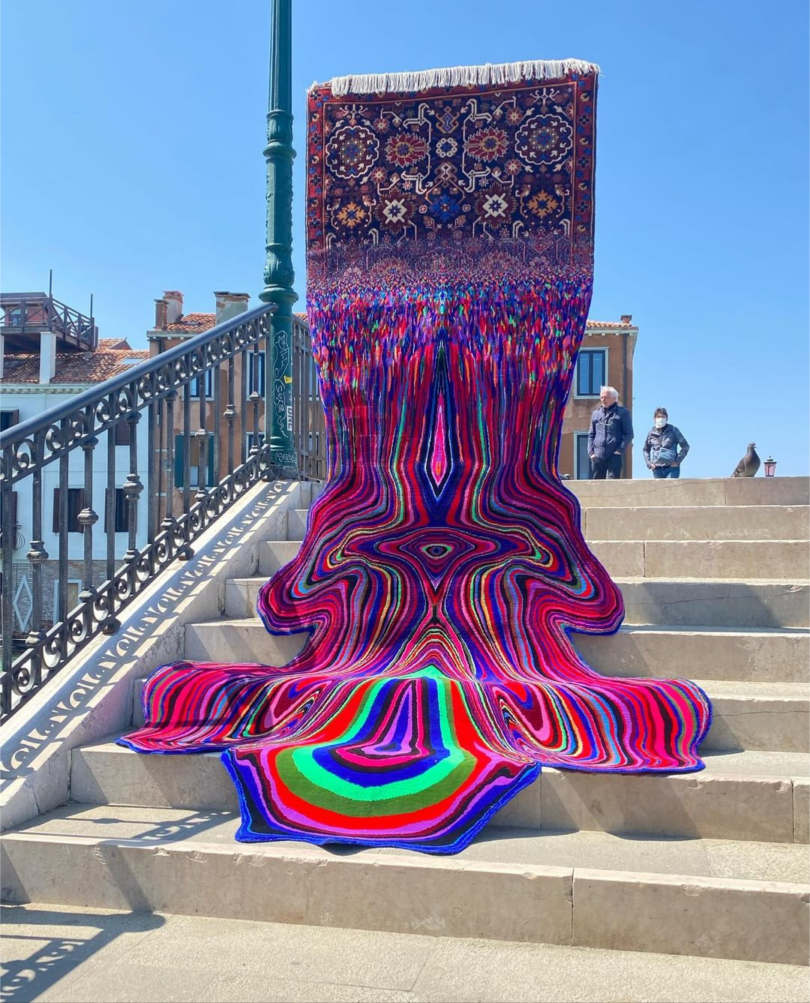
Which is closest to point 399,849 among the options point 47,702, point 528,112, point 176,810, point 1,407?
point 176,810

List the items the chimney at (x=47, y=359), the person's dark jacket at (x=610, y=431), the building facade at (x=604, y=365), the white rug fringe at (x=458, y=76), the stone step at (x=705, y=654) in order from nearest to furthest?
1. the stone step at (x=705, y=654)
2. the white rug fringe at (x=458, y=76)
3. the person's dark jacket at (x=610, y=431)
4. the building facade at (x=604, y=365)
5. the chimney at (x=47, y=359)

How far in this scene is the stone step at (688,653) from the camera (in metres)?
3.53

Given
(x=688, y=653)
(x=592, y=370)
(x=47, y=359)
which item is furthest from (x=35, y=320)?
(x=688, y=653)

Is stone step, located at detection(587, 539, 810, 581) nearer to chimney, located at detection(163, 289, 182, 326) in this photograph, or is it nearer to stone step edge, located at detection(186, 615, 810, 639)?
stone step edge, located at detection(186, 615, 810, 639)

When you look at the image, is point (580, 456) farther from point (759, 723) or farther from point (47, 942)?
point (47, 942)

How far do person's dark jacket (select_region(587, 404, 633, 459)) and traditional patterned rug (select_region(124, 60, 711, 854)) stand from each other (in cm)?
409

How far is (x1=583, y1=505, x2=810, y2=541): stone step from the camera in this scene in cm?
493

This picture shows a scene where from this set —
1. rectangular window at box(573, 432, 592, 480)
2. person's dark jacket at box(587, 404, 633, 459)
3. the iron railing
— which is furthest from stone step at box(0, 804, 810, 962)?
rectangular window at box(573, 432, 592, 480)

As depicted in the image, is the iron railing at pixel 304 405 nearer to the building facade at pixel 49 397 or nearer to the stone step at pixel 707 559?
the stone step at pixel 707 559

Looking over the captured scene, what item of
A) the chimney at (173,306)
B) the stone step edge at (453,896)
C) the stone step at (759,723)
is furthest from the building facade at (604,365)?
the stone step edge at (453,896)

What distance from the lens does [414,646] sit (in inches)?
150

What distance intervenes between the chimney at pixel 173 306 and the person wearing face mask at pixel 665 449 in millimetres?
25069

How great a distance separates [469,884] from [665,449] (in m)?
7.76

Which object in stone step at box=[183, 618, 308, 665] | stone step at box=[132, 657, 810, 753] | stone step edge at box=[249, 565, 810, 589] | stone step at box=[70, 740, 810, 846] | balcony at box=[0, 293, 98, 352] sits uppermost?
balcony at box=[0, 293, 98, 352]
